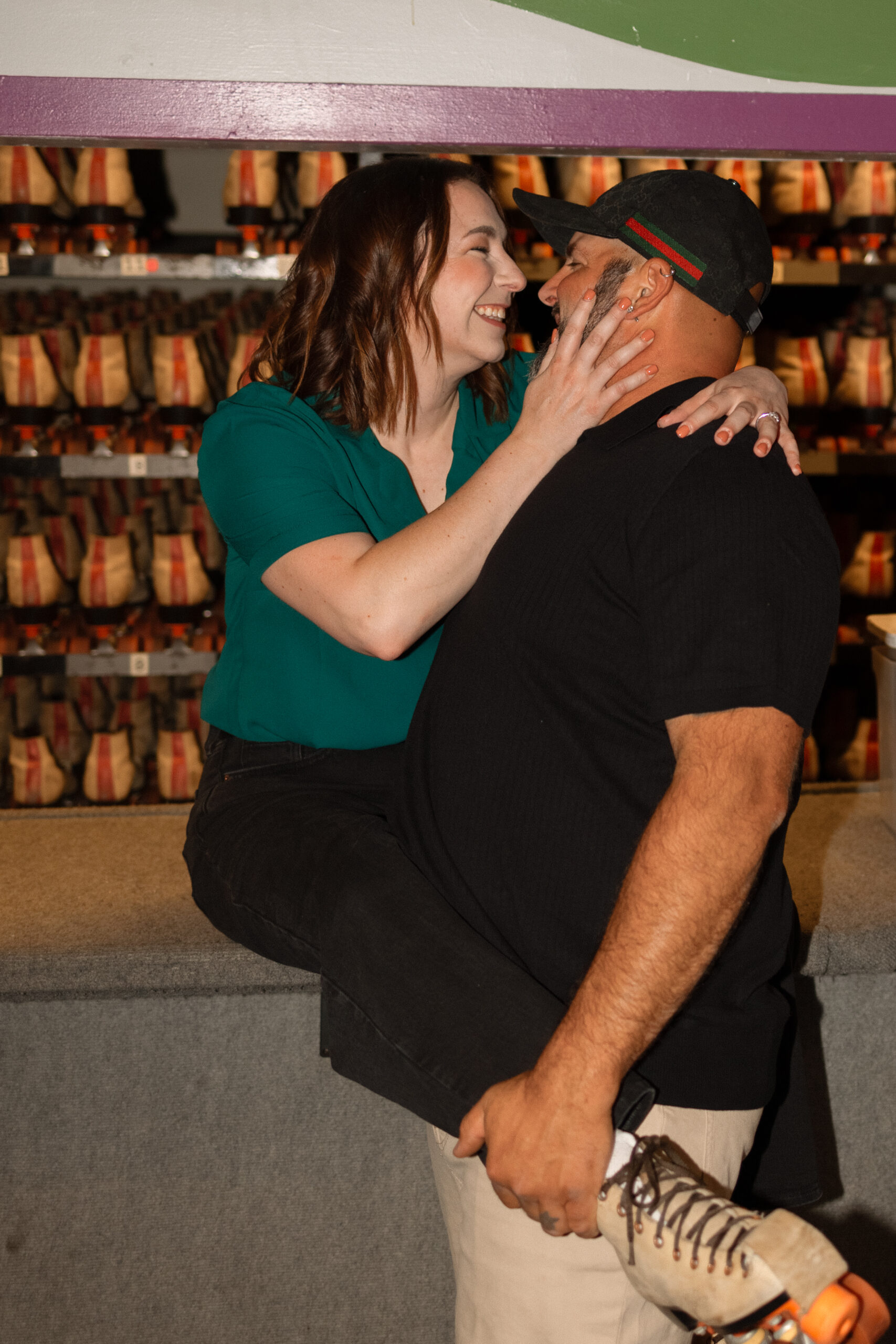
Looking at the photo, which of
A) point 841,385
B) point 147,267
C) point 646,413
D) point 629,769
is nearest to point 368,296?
point 646,413

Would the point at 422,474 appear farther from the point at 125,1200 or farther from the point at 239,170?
the point at 239,170

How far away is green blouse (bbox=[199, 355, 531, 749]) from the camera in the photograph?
53.7 inches

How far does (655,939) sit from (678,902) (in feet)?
0.12

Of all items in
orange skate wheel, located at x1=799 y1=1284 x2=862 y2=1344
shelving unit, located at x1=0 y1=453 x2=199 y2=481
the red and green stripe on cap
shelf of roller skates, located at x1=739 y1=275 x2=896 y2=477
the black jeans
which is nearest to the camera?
orange skate wheel, located at x1=799 y1=1284 x2=862 y2=1344

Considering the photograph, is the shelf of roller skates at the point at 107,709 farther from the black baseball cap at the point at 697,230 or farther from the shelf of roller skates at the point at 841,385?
the black baseball cap at the point at 697,230

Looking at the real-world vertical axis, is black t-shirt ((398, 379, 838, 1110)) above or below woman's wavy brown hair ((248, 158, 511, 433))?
below

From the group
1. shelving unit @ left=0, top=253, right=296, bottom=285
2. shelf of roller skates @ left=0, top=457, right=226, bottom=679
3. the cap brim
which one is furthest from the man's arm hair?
shelf of roller skates @ left=0, top=457, right=226, bottom=679

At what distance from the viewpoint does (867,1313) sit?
0.86m

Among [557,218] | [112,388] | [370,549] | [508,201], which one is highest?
[508,201]

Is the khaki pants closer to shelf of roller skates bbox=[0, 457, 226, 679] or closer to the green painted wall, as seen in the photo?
the green painted wall

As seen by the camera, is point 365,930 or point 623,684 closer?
point 623,684

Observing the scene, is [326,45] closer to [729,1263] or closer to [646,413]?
[646,413]

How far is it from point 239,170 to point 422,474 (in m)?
2.42

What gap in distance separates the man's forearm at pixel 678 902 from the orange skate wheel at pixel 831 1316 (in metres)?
0.21
